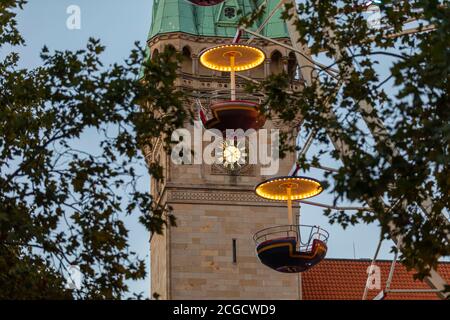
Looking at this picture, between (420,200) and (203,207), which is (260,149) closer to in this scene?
(203,207)

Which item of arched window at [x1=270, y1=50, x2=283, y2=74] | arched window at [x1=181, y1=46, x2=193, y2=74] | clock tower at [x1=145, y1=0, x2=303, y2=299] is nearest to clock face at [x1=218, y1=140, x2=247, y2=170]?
clock tower at [x1=145, y1=0, x2=303, y2=299]

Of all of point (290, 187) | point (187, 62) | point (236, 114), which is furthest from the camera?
point (187, 62)

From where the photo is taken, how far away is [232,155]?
49844 mm

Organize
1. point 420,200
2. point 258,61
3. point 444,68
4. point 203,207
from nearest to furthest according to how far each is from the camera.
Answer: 1. point 444,68
2. point 420,200
3. point 258,61
4. point 203,207

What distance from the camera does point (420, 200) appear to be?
22828 mm

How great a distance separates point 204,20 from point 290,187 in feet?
69.3

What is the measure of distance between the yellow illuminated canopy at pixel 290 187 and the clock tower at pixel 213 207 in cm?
1536

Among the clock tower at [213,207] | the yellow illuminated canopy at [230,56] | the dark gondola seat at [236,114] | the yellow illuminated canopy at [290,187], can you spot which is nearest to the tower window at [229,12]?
the clock tower at [213,207]

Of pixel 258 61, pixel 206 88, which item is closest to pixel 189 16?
pixel 206 88

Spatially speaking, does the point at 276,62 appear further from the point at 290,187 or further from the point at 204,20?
the point at 290,187

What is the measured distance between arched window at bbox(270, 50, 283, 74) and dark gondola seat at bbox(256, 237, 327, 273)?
61.2 ft

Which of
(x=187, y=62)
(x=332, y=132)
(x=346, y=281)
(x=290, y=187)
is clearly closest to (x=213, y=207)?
(x=187, y=62)

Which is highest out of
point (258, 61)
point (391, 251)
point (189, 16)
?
point (189, 16)
